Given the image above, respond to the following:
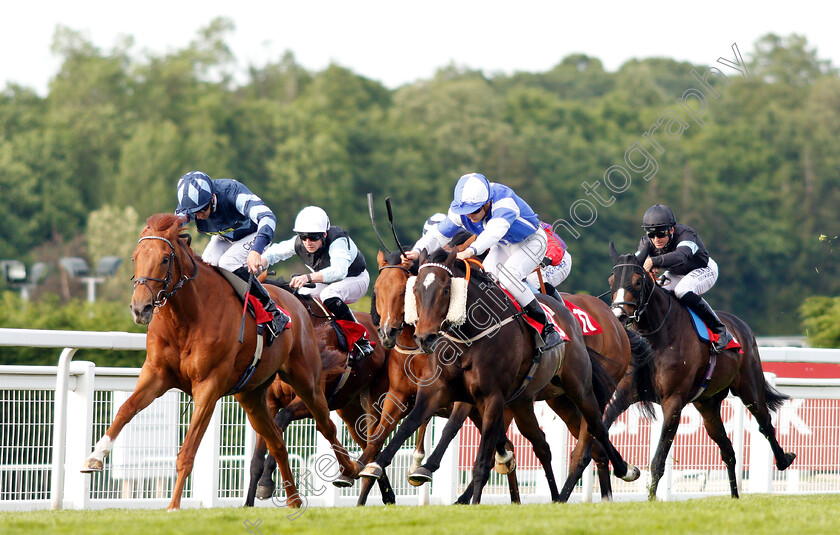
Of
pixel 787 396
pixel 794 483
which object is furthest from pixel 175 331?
pixel 794 483

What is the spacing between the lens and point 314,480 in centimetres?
870

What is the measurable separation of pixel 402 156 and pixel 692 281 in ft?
153

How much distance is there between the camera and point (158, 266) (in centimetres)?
625

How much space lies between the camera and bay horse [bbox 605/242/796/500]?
29.3 ft

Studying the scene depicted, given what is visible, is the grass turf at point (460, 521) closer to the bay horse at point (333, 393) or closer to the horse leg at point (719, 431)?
the bay horse at point (333, 393)

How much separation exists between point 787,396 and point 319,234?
431 cm

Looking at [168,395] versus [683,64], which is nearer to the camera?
[168,395]

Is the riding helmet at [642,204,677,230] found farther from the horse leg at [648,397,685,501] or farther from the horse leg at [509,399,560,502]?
the horse leg at [509,399,560,502]

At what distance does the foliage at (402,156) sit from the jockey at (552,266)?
37.4 metres

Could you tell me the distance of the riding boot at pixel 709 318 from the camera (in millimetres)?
9305

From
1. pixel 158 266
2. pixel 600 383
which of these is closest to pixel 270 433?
pixel 158 266

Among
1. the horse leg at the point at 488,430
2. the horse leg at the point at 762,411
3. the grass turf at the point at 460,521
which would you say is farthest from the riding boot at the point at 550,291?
the grass turf at the point at 460,521

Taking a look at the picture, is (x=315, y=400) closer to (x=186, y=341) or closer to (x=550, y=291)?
(x=186, y=341)

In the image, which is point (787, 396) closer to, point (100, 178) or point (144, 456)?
point (144, 456)
